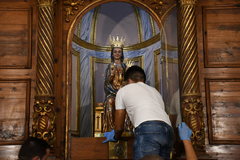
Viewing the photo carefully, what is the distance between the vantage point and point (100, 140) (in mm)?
4734

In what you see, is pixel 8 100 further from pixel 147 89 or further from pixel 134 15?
pixel 134 15

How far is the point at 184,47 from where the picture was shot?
16.3 feet

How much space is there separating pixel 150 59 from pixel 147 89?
10.3ft

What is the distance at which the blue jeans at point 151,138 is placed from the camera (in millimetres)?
3002

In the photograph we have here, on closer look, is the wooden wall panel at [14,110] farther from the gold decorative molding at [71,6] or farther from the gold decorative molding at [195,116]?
the gold decorative molding at [195,116]

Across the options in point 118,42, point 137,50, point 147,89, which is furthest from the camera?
point 137,50

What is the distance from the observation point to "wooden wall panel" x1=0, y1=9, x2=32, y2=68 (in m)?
5.09

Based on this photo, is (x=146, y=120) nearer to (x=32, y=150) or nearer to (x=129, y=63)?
(x=32, y=150)

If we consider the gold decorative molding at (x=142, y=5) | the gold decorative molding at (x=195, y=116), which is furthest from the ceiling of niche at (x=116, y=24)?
the gold decorative molding at (x=195, y=116)

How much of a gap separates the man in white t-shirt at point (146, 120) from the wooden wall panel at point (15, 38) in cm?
223

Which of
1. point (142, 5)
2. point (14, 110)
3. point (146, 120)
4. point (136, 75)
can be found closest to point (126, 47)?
point (142, 5)

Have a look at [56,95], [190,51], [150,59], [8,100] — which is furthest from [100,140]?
[150,59]

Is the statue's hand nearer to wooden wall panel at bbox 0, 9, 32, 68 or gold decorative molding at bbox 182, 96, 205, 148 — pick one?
gold decorative molding at bbox 182, 96, 205, 148

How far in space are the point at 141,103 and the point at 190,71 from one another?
1.89 meters
